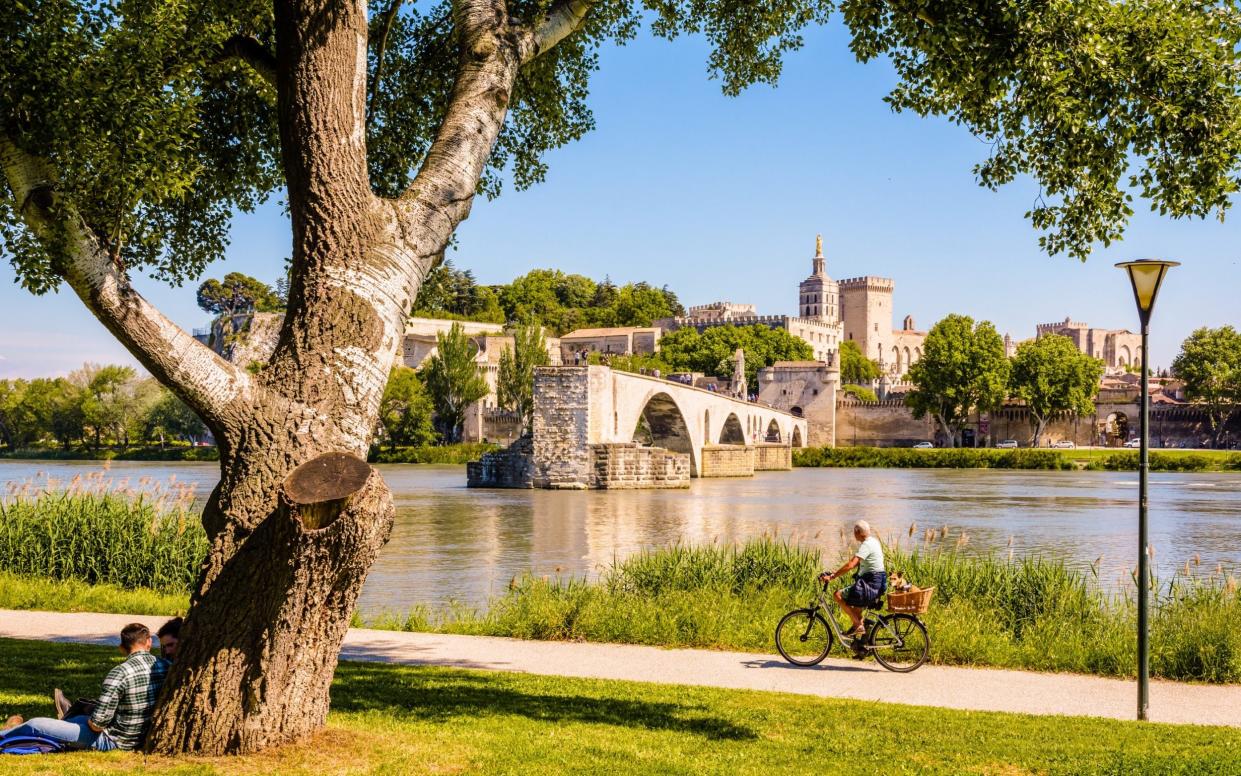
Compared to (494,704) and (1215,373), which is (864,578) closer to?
(494,704)

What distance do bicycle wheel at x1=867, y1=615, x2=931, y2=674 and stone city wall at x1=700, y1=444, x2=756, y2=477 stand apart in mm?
45336

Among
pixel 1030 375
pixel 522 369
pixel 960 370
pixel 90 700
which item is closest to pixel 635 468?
pixel 522 369

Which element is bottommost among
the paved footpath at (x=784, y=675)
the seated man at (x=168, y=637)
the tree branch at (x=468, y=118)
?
the paved footpath at (x=784, y=675)

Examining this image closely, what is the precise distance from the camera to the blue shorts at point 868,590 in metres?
8.59

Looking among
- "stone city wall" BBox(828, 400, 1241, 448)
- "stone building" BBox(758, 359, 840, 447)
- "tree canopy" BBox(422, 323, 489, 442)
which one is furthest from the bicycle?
"stone building" BBox(758, 359, 840, 447)

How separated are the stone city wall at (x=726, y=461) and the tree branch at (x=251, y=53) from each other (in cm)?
4843

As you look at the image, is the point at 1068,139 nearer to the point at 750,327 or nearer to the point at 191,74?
the point at 191,74

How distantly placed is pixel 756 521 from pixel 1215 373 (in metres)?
61.9

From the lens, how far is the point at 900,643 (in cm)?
850

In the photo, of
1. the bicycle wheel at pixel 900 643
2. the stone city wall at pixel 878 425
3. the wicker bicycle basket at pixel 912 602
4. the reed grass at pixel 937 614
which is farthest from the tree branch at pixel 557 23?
the stone city wall at pixel 878 425

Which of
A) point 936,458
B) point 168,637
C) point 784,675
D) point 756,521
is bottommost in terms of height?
point 756,521

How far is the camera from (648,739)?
5.73 m

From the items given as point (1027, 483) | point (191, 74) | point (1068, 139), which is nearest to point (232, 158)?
point (191, 74)

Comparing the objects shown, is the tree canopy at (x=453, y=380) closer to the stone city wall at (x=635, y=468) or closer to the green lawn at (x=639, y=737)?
the stone city wall at (x=635, y=468)
